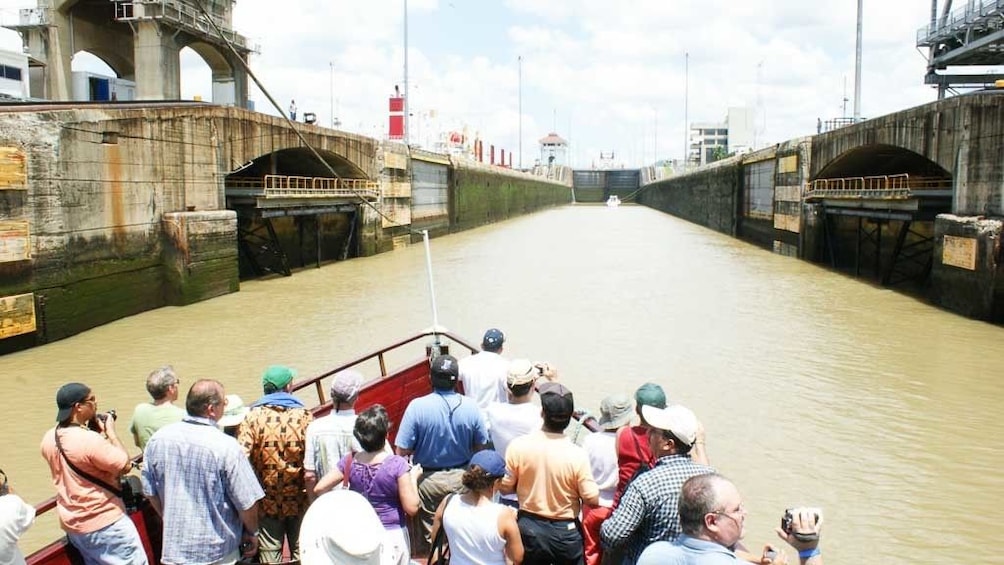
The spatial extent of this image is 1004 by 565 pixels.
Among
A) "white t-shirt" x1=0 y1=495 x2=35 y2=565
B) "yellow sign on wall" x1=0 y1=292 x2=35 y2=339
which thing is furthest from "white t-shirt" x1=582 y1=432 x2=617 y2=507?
"yellow sign on wall" x1=0 y1=292 x2=35 y2=339

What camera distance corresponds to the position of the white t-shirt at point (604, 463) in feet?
15.0

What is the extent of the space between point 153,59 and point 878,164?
32.0 metres

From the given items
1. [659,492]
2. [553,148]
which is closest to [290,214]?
[659,492]

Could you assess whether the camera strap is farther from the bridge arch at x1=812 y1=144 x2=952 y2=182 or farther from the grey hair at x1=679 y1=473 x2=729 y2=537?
the bridge arch at x1=812 y1=144 x2=952 y2=182

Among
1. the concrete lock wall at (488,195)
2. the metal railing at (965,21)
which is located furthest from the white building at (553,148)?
the metal railing at (965,21)

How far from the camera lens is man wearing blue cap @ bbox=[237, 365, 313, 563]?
470 centimetres

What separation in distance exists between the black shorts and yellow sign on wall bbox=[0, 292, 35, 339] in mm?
12214

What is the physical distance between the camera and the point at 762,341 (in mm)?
15531

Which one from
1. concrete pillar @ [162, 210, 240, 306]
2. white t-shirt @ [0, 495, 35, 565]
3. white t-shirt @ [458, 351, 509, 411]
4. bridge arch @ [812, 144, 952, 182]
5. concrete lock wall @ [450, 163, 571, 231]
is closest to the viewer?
white t-shirt @ [0, 495, 35, 565]

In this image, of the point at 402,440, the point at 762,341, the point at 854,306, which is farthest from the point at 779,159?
the point at 402,440

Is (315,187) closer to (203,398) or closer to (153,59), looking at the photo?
(153,59)

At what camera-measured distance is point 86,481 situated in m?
4.20

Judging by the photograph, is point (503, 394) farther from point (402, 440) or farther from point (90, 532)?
point (90, 532)

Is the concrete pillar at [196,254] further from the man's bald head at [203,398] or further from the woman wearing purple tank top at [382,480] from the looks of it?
the woman wearing purple tank top at [382,480]
